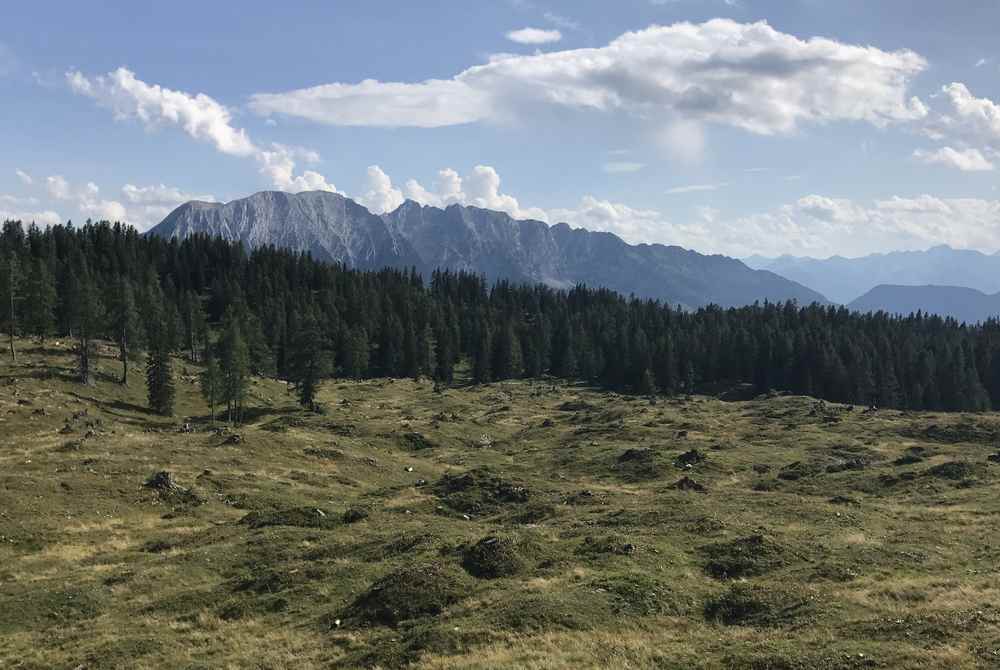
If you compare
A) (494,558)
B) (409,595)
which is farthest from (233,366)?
(409,595)

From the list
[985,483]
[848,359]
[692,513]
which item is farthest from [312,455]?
[848,359]

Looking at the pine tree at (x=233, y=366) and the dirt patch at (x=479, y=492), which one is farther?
the pine tree at (x=233, y=366)

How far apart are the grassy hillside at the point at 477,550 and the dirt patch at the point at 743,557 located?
5.2 inches

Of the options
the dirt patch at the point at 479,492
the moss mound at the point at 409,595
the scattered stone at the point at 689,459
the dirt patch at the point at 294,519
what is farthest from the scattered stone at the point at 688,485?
the moss mound at the point at 409,595

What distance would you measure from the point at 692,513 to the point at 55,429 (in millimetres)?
60368

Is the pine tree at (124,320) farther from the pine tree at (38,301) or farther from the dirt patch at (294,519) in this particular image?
the dirt patch at (294,519)

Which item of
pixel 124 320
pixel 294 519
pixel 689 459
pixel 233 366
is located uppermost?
pixel 124 320

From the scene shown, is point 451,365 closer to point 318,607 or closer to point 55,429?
point 55,429

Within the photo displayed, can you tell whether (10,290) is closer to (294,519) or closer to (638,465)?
(294,519)

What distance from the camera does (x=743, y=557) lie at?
103 feet

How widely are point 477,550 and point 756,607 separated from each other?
41.5 feet

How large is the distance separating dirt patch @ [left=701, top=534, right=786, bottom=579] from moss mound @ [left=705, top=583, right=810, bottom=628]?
318cm

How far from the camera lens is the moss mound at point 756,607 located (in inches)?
929

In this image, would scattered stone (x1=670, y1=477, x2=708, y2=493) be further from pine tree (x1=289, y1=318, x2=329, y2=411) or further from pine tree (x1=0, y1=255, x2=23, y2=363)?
pine tree (x1=0, y1=255, x2=23, y2=363)
